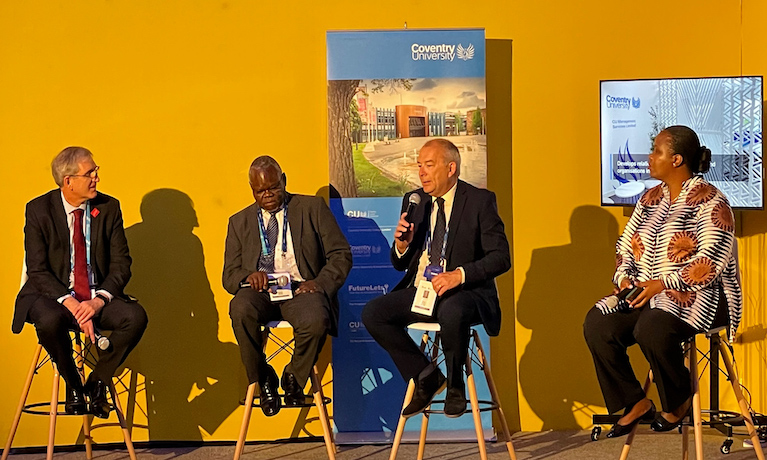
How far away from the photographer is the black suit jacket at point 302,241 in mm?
5012

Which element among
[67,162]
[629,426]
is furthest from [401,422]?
[67,162]

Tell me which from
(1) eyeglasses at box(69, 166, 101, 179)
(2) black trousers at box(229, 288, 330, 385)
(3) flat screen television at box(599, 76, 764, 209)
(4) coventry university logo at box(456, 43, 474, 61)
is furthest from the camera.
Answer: (4) coventry university logo at box(456, 43, 474, 61)

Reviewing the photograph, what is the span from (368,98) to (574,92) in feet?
3.86

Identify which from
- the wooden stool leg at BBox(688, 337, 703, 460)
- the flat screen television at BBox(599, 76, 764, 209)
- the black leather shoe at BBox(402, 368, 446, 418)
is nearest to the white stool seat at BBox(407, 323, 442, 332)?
the black leather shoe at BBox(402, 368, 446, 418)

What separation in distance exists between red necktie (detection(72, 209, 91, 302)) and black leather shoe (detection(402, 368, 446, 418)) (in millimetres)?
1777

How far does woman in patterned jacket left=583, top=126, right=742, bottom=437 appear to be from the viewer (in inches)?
168

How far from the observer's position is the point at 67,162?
16.3 ft

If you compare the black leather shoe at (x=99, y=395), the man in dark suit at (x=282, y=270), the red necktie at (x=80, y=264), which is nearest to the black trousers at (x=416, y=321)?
the man in dark suit at (x=282, y=270)

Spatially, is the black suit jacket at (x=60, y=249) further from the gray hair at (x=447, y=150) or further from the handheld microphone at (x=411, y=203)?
the gray hair at (x=447, y=150)

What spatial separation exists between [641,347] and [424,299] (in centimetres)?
100

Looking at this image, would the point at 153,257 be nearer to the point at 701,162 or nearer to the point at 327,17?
the point at 327,17

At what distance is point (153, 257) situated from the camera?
553 centimetres

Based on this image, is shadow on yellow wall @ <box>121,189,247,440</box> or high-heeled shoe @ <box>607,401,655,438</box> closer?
high-heeled shoe @ <box>607,401,655,438</box>

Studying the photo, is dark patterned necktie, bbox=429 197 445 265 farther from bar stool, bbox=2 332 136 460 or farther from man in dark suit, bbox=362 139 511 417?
bar stool, bbox=2 332 136 460
